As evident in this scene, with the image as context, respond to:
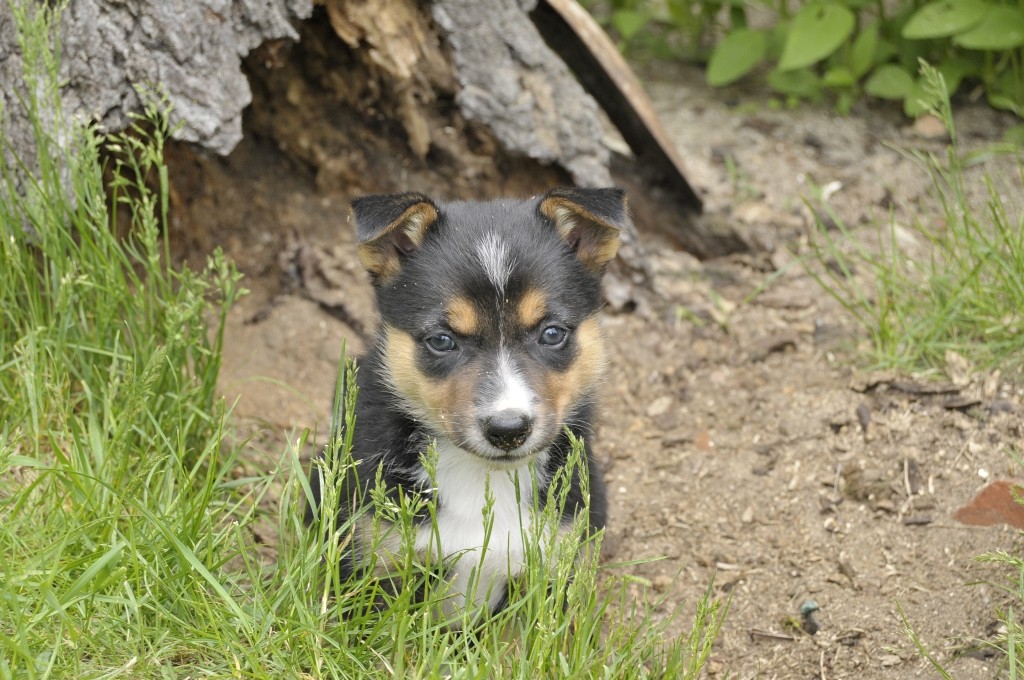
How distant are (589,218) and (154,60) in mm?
2061

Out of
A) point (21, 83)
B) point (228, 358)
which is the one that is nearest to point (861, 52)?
point (228, 358)

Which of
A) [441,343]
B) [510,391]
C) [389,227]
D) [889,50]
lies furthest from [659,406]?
[889,50]

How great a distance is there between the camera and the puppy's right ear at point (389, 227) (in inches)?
139

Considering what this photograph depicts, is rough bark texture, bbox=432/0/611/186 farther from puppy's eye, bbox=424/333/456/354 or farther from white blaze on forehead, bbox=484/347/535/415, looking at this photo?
white blaze on forehead, bbox=484/347/535/415

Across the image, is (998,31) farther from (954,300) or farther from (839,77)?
(954,300)

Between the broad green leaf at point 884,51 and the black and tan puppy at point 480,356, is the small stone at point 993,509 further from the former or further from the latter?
the broad green leaf at point 884,51

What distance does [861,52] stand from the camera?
6.90 meters

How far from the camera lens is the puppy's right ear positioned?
3.53m

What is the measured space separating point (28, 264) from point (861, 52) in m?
5.11

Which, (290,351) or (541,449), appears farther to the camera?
(290,351)

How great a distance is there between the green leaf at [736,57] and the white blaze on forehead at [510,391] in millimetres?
4071

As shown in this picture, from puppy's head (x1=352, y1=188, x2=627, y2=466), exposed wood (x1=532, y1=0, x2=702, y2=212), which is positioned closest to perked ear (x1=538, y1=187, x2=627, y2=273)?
puppy's head (x1=352, y1=188, x2=627, y2=466)

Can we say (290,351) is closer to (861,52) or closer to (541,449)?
(541,449)

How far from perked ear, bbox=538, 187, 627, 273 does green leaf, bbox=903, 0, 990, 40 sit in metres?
3.03
